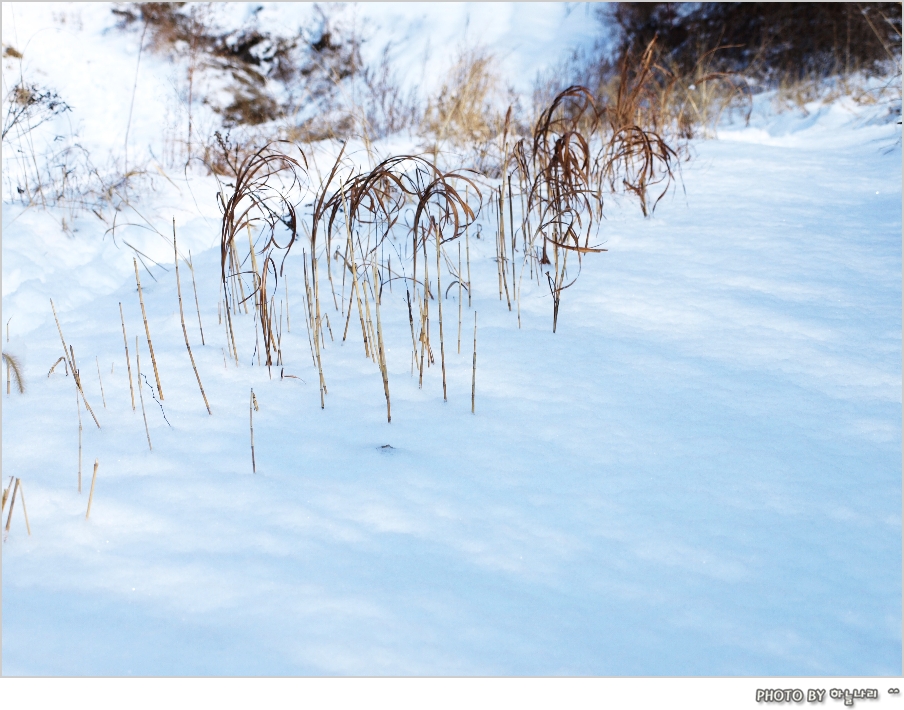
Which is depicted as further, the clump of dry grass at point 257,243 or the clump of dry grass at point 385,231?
the clump of dry grass at point 257,243

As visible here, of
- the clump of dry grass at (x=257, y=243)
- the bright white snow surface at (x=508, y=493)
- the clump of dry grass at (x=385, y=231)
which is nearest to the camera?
the bright white snow surface at (x=508, y=493)

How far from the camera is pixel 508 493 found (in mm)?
860

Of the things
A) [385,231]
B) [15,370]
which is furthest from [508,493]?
[15,370]

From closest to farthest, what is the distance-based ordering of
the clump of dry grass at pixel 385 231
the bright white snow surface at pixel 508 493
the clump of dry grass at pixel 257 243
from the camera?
the bright white snow surface at pixel 508 493 → the clump of dry grass at pixel 385 231 → the clump of dry grass at pixel 257 243

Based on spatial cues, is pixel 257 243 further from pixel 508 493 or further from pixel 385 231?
Answer: pixel 508 493

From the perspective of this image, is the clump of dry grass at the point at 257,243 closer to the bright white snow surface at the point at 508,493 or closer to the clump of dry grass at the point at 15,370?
the bright white snow surface at the point at 508,493

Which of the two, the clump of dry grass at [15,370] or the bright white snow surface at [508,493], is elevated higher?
the clump of dry grass at [15,370]

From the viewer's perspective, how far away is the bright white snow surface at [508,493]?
0.63m

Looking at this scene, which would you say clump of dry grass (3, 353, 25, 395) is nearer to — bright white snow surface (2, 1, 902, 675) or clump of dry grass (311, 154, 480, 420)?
bright white snow surface (2, 1, 902, 675)

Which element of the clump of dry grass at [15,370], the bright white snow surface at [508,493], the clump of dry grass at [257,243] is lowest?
the bright white snow surface at [508,493]

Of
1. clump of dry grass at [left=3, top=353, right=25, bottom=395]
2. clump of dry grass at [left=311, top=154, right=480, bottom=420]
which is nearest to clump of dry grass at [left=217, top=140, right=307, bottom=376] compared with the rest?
clump of dry grass at [left=311, top=154, right=480, bottom=420]

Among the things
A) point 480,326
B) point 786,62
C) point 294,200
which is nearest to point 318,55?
point 786,62

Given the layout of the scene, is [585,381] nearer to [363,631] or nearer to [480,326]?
[480,326]

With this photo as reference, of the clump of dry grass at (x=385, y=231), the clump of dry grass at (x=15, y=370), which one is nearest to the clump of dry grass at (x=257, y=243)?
the clump of dry grass at (x=385, y=231)
